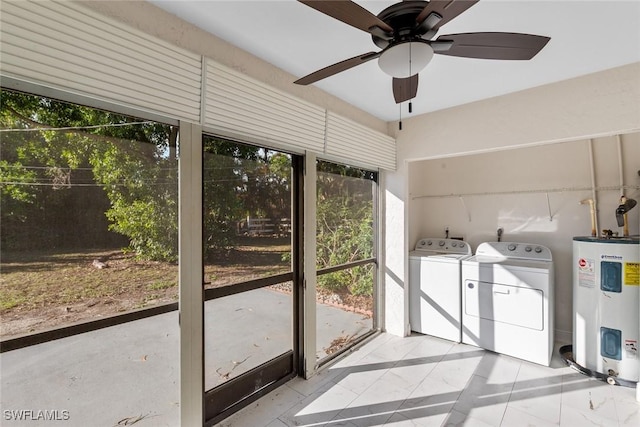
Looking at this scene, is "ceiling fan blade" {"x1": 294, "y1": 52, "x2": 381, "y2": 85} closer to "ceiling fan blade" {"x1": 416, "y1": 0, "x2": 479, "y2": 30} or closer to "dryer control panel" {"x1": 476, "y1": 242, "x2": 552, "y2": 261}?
"ceiling fan blade" {"x1": 416, "y1": 0, "x2": 479, "y2": 30}

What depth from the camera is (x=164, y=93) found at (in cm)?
154

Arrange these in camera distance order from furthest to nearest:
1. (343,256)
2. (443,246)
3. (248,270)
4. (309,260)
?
(443,246) → (343,256) → (309,260) → (248,270)

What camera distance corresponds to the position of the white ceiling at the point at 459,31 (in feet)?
5.09

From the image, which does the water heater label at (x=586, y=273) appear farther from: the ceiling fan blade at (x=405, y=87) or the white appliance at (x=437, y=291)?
the ceiling fan blade at (x=405, y=87)

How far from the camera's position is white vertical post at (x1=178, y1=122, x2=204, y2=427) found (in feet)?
5.55

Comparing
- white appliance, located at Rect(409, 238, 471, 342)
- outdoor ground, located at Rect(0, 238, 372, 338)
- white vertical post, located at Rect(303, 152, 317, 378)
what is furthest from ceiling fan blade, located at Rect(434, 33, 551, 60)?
white appliance, located at Rect(409, 238, 471, 342)

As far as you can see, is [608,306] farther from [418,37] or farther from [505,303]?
[418,37]

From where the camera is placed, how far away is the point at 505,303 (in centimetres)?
289

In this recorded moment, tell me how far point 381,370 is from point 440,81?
2754 mm

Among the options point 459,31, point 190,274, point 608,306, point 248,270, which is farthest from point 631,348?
point 190,274

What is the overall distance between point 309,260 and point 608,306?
9.06ft

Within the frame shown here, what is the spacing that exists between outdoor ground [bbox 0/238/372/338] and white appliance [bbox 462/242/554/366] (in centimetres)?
279

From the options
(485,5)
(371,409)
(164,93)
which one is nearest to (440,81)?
(485,5)

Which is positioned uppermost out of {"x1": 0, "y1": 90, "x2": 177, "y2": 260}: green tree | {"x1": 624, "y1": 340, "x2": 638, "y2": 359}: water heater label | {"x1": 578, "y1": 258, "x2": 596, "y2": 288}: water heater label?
{"x1": 0, "y1": 90, "x2": 177, "y2": 260}: green tree
